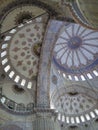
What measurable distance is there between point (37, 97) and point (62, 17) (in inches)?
294

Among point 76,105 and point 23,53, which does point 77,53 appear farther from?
point 23,53

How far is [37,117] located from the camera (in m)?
16.7

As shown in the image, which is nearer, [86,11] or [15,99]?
[86,11]

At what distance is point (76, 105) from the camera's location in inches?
902

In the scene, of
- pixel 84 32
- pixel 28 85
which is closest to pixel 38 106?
pixel 28 85

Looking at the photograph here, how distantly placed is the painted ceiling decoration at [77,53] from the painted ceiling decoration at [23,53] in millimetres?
3411

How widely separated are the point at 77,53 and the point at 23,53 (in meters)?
6.51

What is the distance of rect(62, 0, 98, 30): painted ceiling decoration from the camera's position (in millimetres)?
5970

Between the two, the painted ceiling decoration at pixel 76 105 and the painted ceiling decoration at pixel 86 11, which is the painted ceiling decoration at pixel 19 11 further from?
the painted ceiling decoration at pixel 76 105

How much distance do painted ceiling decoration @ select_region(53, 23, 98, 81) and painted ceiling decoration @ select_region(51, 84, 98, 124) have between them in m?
1.22

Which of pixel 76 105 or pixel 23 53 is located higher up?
pixel 23 53

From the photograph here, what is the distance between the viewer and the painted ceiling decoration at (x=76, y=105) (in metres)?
21.6

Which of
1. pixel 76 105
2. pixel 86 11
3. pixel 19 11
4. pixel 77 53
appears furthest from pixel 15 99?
pixel 86 11

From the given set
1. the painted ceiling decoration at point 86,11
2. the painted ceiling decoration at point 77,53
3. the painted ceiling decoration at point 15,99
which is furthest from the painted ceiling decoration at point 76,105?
the painted ceiling decoration at point 86,11
